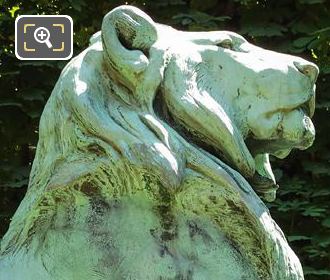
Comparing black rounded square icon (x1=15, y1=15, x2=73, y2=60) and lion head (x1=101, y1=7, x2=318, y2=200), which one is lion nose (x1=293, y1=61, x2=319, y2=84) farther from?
black rounded square icon (x1=15, y1=15, x2=73, y2=60)

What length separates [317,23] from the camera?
4344 mm

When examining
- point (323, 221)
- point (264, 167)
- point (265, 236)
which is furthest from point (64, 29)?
point (323, 221)

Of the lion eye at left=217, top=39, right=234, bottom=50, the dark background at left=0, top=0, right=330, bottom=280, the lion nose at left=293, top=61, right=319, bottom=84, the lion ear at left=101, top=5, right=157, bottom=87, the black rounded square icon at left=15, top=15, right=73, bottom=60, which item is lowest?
the dark background at left=0, top=0, right=330, bottom=280

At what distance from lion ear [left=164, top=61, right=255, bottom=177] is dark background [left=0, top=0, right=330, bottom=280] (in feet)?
8.16

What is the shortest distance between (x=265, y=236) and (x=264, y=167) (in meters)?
0.19

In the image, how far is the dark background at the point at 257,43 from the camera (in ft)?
13.5

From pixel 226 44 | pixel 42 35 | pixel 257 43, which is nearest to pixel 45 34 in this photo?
pixel 42 35

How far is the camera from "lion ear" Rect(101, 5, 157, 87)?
151 centimetres

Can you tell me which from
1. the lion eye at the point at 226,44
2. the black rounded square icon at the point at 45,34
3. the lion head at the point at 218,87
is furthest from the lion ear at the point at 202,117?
the black rounded square icon at the point at 45,34

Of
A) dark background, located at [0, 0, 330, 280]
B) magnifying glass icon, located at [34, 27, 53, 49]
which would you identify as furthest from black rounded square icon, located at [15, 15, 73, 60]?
dark background, located at [0, 0, 330, 280]

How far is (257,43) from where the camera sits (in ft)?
14.4

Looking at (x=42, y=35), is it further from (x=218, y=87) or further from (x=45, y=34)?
(x=218, y=87)

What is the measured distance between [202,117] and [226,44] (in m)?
0.17

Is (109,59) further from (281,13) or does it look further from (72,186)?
(281,13)
